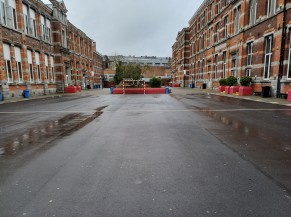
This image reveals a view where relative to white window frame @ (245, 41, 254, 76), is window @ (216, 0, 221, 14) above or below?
above

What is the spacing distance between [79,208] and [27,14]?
28.8 meters

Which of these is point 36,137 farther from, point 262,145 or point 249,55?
point 249,55

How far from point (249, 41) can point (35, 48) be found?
2506 centimetres

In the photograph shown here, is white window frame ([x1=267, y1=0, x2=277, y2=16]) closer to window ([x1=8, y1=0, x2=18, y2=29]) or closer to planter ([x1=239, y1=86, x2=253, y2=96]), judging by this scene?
planter ([x1=239, y1=86, x2=253, y2=96])

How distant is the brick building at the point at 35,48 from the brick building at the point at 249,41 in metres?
24.1

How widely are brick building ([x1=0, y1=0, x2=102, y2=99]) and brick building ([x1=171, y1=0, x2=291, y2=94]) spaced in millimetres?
24132

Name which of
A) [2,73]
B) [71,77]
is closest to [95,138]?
[2,73]

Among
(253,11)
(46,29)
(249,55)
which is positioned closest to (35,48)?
(46,29)

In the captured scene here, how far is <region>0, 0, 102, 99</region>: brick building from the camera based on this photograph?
20.5 metres

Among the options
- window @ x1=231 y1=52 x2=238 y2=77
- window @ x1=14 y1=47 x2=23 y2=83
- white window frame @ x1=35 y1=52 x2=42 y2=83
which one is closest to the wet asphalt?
window @ x1=231 y1=52 x2=238 y2=77

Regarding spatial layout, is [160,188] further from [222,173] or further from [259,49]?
[259,49]

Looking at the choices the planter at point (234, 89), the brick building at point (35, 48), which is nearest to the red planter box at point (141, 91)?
the planter at point (234, 89)

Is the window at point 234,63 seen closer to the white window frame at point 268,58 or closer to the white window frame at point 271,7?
the white window frame at point 268,58

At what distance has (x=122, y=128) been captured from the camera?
6.55m
